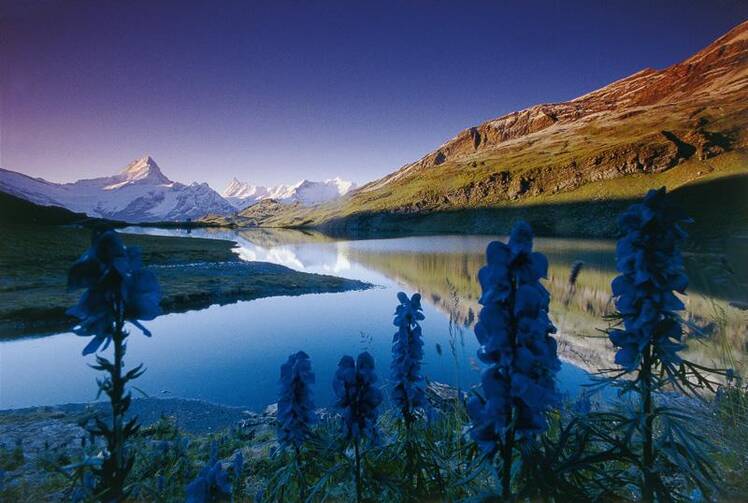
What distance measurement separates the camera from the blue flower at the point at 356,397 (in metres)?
3.52

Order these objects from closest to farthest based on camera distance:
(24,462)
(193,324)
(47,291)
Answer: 1. (24,462)
2. (193,324)
3. (47,291)

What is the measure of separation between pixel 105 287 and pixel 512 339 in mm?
2636

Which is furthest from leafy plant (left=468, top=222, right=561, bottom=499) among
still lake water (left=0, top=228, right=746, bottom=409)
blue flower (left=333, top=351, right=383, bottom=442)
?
still lake water (left=0, top=228, right=746, bottom=409)

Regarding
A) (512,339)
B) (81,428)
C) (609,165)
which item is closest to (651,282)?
(512,339)

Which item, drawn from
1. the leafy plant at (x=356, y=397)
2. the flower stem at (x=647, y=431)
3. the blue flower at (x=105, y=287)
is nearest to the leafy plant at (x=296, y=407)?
the leafy plant at (x=356, y=397)

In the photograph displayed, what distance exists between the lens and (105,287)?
2271mm

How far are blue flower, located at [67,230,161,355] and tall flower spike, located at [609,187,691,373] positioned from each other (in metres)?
Answer: 3.54

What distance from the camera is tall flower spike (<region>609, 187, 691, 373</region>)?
9.05 ft

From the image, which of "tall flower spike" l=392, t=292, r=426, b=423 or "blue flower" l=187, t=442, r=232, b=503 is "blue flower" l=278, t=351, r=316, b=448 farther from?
"tall flower spike" l=392, t=292, r=426, b=423

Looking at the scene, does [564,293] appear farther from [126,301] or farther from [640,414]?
[126,301]

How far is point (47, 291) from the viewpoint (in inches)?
1110

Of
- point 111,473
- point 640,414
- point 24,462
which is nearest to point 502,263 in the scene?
point 640,414

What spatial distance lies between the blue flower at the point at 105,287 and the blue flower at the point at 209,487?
2004mm

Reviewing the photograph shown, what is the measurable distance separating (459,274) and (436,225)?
391 feet
